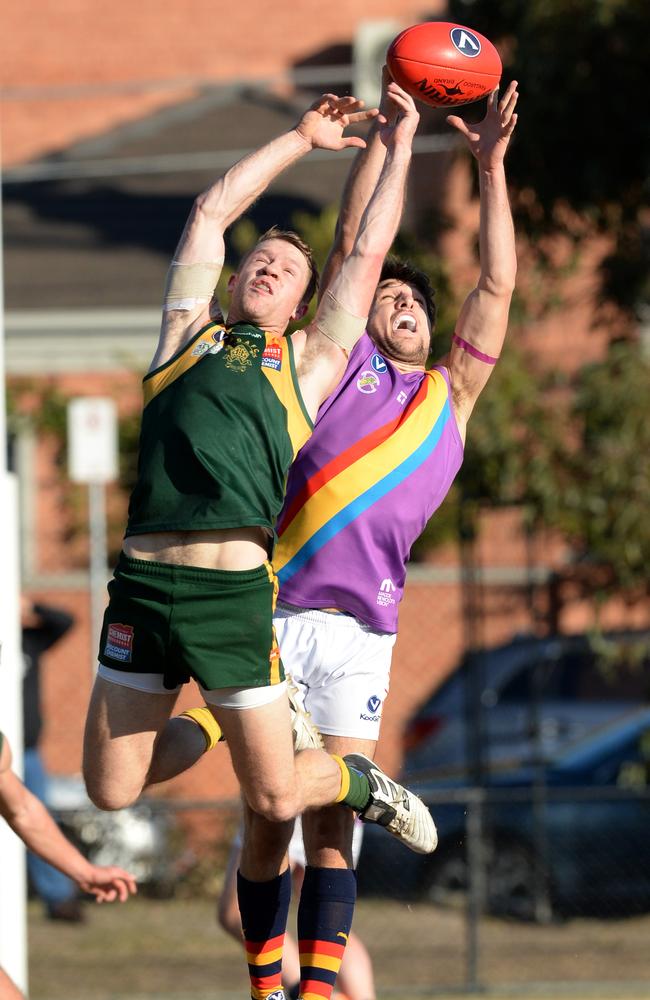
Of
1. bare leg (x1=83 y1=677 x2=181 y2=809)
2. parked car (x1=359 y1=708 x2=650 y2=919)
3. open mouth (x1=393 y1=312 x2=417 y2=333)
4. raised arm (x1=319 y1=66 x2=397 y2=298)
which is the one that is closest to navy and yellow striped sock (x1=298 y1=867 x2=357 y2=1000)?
bare leg (x1=83 y1=677 x2=181 y2=809)

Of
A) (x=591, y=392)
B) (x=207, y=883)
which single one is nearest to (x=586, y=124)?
(x=591, y=392)

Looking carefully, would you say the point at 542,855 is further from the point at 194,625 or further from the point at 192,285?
the point at 192,285

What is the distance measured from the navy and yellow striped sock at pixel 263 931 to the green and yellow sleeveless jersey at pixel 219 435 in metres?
1.41

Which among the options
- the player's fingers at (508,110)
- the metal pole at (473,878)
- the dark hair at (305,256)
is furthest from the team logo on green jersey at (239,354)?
the metal pole at (473,878)

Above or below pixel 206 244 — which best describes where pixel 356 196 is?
above

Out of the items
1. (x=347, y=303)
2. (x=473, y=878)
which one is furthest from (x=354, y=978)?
(x=473, y=878)

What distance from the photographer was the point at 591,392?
37.4 feet

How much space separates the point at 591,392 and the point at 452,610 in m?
3.26

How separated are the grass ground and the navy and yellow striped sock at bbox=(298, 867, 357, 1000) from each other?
4.03 meters

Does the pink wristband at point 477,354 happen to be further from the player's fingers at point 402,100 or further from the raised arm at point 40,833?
the raised arm at point 40,833

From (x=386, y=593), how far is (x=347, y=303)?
114cm

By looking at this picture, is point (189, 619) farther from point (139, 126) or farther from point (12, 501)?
point (139, 126)

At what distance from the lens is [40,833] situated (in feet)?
16.9

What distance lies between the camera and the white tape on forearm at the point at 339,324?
5070mm
